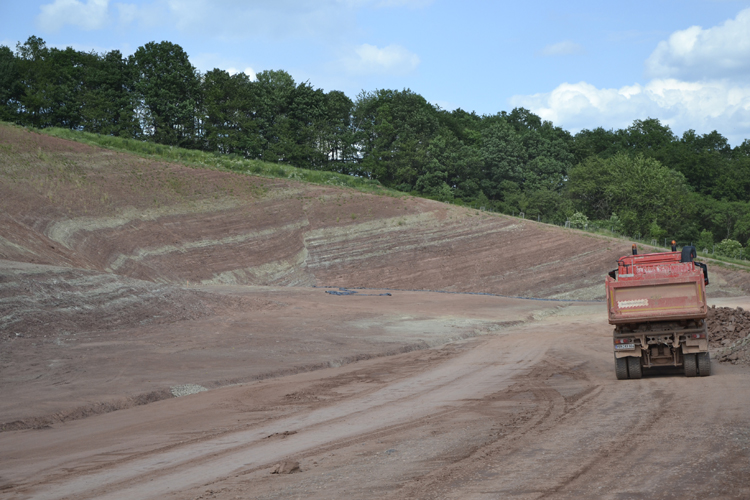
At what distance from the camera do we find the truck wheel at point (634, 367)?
1391 centimetres

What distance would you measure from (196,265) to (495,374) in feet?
115

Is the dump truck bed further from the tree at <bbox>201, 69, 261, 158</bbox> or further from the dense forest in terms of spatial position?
the tree at <bbox>201, 69, 261, 158</bbox>

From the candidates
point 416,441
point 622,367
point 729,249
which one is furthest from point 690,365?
point 729,249

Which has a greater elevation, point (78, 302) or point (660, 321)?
point (78, 302)

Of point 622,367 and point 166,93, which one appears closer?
point 622,367

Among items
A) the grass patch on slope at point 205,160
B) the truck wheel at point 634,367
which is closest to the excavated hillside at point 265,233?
the grass patch on slope at point 205,160

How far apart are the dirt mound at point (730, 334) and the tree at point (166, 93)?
6497 cm

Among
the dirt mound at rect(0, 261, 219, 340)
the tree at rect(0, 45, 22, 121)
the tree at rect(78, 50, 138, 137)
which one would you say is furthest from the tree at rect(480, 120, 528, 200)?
the dirt mound at rect(0, 261, 219, 340)

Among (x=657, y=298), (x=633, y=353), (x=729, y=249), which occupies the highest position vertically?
(x=657, y=298)

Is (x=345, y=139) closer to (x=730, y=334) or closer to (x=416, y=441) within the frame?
(x=730, y=334)

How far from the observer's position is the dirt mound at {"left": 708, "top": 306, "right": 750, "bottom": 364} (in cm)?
1619

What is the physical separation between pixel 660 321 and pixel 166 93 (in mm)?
70546

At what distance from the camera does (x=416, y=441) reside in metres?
9.13

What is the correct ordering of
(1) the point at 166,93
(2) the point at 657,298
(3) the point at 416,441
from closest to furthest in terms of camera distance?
(3) the point at 416,441
(2) the point at 657,298
(1) the point at 166,93
